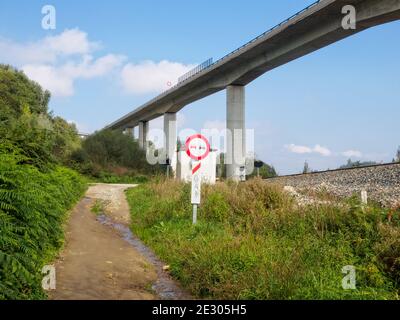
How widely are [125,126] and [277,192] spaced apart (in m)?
72.1

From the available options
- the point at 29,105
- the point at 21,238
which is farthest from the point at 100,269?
the point at 29,105

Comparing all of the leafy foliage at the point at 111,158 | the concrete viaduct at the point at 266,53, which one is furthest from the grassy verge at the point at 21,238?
the leafy foliage at the point at 111,158

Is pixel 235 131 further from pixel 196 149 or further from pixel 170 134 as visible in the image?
pixel 196 149

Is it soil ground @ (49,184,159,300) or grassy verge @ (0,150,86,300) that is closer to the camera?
grassy verge @ (0,150,86,300)

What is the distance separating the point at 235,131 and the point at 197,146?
83.6ft

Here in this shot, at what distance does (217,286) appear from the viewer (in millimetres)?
6633

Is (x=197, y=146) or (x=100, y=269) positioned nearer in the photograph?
(x=100, y=269)

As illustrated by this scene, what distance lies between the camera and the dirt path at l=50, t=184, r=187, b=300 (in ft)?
22.1

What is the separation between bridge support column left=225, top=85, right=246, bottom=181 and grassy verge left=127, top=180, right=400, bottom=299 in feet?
81.5

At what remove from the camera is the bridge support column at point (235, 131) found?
121ft

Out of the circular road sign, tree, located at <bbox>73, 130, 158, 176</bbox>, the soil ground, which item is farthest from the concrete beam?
the soil ground

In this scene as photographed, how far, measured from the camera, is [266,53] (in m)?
32.5

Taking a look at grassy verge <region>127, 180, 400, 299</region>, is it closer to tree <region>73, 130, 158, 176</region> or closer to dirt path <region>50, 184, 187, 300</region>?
dirt path <region>50, 184, 187, 300</region>
